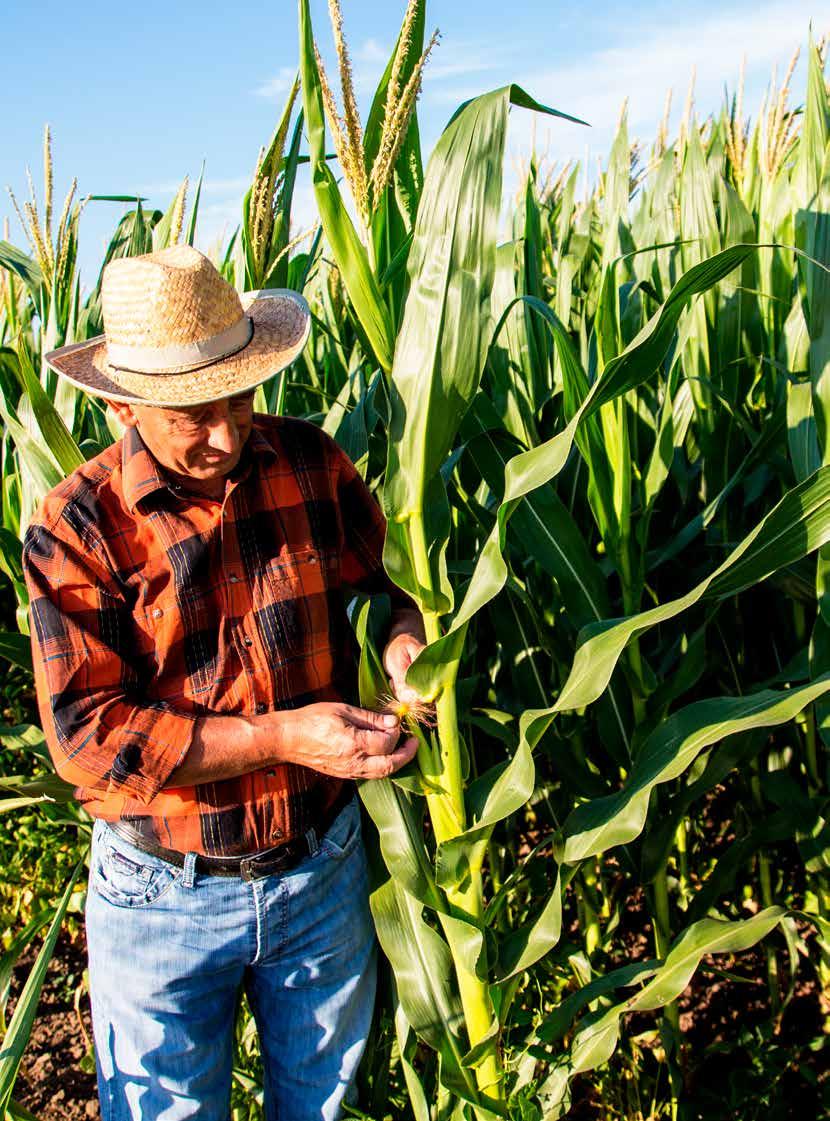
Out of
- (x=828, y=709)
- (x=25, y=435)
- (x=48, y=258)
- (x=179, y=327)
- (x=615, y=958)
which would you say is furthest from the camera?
(x=615, y=958)

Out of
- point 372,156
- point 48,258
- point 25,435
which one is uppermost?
point 372,156

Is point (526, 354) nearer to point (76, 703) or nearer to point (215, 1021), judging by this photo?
point (76, 703)

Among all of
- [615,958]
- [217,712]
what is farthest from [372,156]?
[615,958]

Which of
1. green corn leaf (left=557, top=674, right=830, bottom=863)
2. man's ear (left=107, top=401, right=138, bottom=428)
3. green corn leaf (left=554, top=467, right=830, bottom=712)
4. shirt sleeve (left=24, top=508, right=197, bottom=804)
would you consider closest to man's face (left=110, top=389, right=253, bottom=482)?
man's ear (left=107, top=401, right=138, bottom=428)

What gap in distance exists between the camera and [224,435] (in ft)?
4.75

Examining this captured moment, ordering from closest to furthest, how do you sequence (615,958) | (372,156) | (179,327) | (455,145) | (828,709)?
(455,145) → (179,327) → (372,156) → (828,709) → (615,958)

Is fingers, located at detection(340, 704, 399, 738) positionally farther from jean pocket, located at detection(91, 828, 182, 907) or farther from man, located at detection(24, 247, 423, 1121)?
jean pocket, located at detection(91, 828, 182, 907)

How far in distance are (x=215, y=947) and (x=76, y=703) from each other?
53 cm

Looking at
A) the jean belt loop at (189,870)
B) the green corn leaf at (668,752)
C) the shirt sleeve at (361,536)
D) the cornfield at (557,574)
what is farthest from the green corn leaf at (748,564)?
the jean belt loop at (189,870)

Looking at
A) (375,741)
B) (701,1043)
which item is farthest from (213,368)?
(701,1043)

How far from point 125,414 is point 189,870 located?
2.56 ft

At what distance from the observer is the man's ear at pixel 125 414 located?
5.09ft

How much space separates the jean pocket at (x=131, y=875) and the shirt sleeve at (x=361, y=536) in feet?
2.02

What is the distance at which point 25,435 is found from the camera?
6.81 feet
